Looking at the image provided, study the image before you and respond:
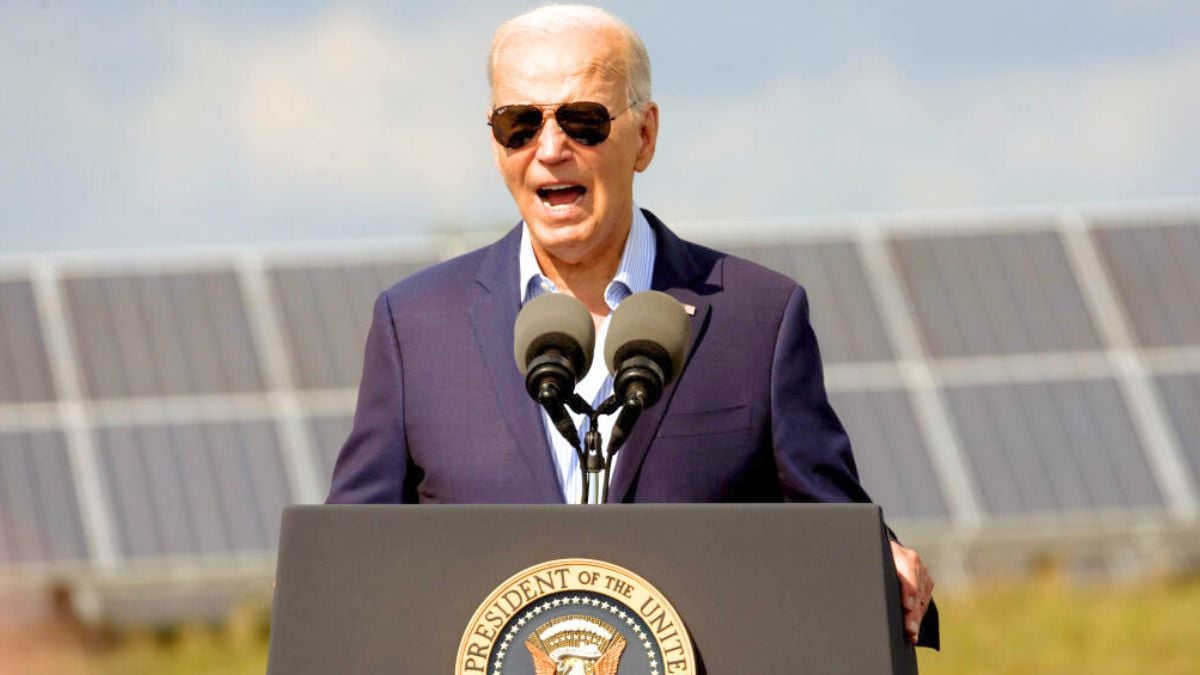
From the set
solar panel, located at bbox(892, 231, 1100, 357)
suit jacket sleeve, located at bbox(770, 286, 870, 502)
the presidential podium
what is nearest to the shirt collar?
suit jacket sleeve, located at bbox(770, 286, 870, 502)

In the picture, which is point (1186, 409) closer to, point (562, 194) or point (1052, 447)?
point (1052, 447)

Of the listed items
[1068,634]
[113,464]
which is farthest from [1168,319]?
[113,464]

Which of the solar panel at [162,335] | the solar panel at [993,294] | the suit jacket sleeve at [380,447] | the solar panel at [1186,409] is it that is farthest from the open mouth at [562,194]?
the solar panel at [993,294]

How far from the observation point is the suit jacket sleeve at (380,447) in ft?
14.3

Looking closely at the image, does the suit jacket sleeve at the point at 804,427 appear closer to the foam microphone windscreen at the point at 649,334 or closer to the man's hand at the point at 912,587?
the man's hand at the point at 912,587

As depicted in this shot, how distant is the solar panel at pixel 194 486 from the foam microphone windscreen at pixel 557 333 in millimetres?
11617

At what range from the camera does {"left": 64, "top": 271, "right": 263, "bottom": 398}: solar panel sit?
16953mm

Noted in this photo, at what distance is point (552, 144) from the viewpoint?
4.26 meters

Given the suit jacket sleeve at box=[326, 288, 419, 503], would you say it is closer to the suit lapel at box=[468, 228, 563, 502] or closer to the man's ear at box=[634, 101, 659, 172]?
the suit lapel at box=[468, 228, 563, 502]

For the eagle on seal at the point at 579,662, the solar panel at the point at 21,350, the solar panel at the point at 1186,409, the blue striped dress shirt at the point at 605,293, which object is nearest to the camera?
the eagle on seal at the point at 579,662

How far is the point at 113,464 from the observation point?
1611 centimetres

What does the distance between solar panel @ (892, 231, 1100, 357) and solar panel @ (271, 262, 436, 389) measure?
12.1 feet

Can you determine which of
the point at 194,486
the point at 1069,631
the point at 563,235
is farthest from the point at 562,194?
the point at 194,486

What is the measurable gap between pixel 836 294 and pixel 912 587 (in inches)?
554
